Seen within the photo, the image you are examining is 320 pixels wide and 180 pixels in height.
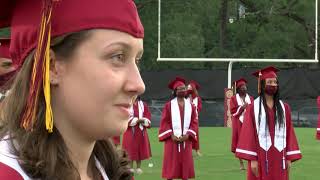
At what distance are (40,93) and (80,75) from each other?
0.36 ft

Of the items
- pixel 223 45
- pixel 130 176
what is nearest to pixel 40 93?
pixel 130 176

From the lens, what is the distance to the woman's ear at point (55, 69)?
5.89ft

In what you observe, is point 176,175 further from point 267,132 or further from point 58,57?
point 58,57

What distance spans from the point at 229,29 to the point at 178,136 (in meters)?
25.3

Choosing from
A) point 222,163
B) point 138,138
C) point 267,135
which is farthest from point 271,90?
point 222,163

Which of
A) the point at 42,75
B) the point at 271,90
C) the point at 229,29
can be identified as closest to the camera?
the point at 42,75

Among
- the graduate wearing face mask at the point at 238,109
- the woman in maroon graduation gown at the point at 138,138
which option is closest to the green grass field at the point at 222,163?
the woman in maroon graduation gown at the point at 138,138

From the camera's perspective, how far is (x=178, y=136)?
13039 mm

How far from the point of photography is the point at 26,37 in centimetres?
185

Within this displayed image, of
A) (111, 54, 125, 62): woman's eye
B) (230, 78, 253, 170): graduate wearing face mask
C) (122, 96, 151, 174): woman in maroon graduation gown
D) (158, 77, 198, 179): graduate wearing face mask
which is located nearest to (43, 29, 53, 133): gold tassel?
Result: (111, 54, 125, 62): woman's eye

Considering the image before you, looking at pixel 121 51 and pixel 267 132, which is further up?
pixel 121 51

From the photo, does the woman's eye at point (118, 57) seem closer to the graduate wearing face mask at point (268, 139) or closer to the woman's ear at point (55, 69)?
the woman's ear at point (55, 69)

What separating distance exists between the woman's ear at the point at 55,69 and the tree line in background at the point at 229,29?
29.7m

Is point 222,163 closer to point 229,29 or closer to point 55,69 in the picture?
point 55,69
